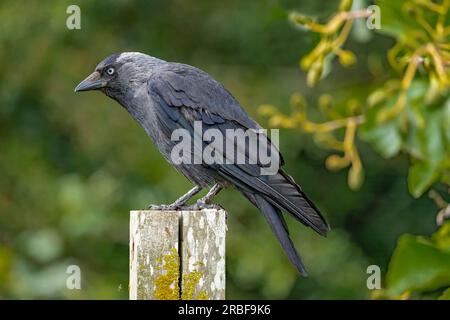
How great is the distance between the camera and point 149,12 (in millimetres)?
10570

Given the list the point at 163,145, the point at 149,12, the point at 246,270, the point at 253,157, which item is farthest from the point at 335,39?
the point at 149,12

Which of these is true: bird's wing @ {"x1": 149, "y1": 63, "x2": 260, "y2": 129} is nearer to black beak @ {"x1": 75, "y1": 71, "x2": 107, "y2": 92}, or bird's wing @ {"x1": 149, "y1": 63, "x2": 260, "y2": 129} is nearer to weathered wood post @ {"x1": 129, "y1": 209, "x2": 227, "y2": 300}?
black beak @ {"x1": 75, "y1": 71, "x2": 107, "y2": 92}

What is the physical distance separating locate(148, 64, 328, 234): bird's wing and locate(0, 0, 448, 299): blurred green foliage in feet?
8.35

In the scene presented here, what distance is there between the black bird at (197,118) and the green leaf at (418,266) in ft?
2.28

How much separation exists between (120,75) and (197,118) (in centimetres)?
75

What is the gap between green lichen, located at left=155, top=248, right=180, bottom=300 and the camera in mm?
3986

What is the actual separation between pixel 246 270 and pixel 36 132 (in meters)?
2.81

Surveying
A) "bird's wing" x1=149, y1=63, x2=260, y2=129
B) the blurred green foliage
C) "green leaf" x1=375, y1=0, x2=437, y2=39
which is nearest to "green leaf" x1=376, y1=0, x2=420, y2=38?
"green leaf" x1=375, y1=0, x2=437, y2=39

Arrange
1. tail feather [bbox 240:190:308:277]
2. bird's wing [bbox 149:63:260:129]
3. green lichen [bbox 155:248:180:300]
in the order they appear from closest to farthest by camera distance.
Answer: green lichen [bbox 155:248:180:300]
tail feather [bbox 240:190:308:277]
bird's wing [bbox 149:63:260:129]

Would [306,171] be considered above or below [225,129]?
above

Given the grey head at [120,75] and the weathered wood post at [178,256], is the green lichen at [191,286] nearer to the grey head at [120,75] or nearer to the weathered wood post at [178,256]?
the weathered wood post at [178,256]

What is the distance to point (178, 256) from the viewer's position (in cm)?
403
